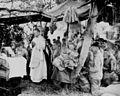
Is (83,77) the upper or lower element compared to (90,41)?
lower

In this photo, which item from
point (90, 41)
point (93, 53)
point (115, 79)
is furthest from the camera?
point (115, 79)

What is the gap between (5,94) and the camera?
6.72 m

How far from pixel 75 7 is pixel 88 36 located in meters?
0.70

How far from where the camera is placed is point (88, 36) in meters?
6.56

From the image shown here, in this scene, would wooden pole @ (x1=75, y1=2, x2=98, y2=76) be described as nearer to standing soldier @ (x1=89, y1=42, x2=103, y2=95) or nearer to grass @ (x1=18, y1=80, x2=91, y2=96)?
standing soldier @ (x1=89, y1=42, x2=103, y2=95)

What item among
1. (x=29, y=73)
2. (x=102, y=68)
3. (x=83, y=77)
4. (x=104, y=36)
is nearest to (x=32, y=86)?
(x=29, y=73)

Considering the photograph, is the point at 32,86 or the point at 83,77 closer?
the point at 83,77

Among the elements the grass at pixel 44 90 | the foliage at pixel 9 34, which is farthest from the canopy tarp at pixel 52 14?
the grass at pixel 44 90

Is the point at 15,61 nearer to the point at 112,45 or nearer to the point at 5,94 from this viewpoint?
the point at 5,94

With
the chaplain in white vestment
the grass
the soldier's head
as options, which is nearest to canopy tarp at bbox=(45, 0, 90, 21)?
the soldier's head

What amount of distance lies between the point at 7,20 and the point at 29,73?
155 cm

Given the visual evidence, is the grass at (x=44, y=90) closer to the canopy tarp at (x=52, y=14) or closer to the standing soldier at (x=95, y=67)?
the standing soldier at (x=95, y=67)

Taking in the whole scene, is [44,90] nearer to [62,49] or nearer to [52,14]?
[62,49]

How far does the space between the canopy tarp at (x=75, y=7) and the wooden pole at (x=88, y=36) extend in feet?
0.72
